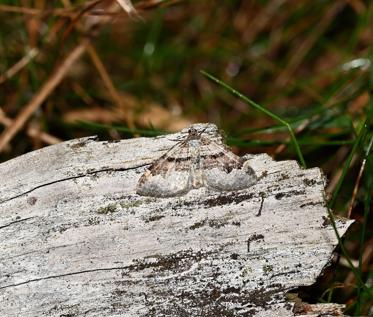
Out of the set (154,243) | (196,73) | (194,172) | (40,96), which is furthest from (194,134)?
(196,73)

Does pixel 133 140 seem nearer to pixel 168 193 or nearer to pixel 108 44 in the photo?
pixel 168 193

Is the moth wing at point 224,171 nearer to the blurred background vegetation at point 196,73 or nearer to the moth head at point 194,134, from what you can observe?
the moth head at point 194,134

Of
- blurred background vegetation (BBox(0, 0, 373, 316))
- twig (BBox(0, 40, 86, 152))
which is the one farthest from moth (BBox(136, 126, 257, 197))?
twig (BBox(0, 40, 86, 152))

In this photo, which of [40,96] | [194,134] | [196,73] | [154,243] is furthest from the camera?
[196,73]

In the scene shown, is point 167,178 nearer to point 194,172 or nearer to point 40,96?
point 194,172

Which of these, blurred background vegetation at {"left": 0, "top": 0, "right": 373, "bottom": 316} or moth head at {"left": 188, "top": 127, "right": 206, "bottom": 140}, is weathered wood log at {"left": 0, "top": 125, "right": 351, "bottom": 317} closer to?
moth head at {"left": 188, "top": 127, "right": 206, "bottom": 140}
